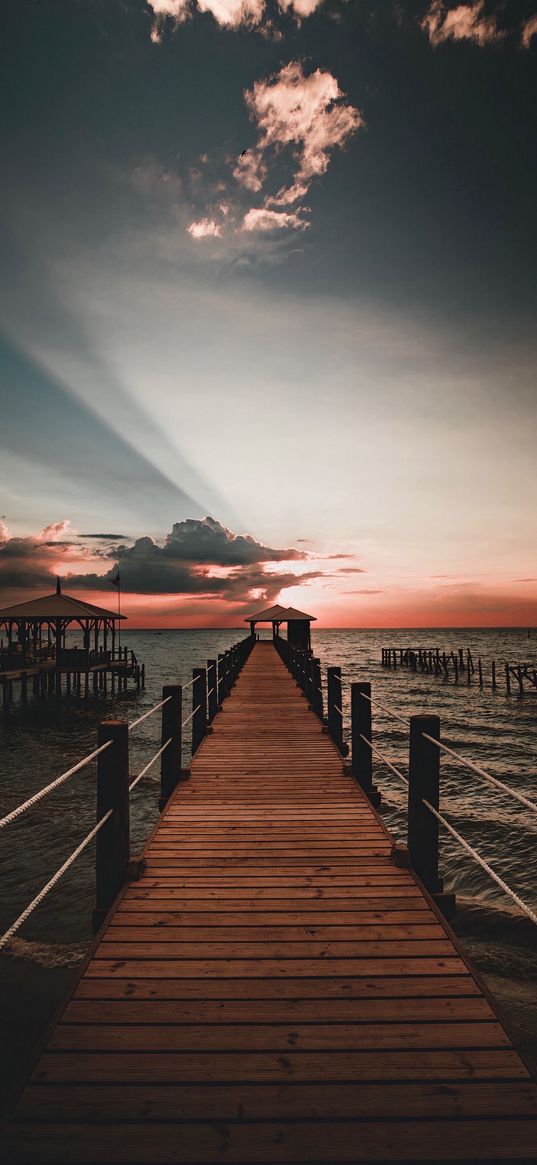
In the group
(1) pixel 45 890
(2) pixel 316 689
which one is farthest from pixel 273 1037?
(2) pixel 316 689

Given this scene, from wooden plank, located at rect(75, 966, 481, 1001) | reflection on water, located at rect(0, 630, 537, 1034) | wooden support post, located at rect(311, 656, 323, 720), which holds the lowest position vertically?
reflection on water, located at rect(0, 630, 537, 1034)

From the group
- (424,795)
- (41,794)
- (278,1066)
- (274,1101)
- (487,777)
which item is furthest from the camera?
(424,795)

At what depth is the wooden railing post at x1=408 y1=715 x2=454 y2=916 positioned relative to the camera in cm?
378

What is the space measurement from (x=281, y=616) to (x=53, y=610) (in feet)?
38.2

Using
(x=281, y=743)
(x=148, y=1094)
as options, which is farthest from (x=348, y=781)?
(x=148, y=1094)

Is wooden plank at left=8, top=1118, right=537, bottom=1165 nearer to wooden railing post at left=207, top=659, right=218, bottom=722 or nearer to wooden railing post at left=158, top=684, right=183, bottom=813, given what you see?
wooden railing post at left=158, top=684, right=183, bottom=813

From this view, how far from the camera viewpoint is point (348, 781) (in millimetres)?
6227

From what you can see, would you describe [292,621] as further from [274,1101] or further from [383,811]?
[274,1101]

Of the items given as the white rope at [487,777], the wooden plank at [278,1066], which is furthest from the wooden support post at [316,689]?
the wooden plank at [278,1066]

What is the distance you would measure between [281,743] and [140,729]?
1714 centimetres

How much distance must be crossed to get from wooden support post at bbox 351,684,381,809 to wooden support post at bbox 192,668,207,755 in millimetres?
2642

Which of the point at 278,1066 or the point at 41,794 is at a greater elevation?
the point at 41,794

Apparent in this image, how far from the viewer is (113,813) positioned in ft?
11.7

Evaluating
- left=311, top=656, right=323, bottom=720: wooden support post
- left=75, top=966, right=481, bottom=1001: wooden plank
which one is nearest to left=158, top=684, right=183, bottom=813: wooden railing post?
left=75, top=966, right=481, bottom=1001: wooden plank
